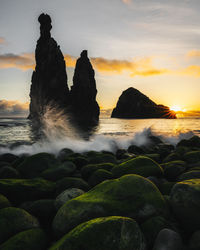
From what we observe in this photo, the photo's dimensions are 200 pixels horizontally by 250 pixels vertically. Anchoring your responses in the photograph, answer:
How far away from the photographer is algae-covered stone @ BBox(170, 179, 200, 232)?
2590 millimetres

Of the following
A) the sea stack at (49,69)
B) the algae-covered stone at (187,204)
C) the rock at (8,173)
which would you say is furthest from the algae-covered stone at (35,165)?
the sea stack at (49,69)

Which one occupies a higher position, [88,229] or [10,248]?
[88,229]

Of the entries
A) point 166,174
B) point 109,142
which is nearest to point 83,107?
point 109,142

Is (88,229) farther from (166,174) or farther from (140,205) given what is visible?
(166,174)

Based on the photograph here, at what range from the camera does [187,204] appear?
8.70 feet

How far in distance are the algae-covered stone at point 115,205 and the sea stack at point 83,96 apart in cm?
8118

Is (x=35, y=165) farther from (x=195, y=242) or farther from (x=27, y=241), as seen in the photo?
(x=195, y=242)

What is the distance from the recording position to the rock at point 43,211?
333 cm

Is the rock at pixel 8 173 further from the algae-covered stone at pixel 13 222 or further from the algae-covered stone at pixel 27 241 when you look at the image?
the algae-covered stone at pixel 27 241

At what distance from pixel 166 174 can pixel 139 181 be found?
200cm

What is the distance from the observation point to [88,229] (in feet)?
7.02

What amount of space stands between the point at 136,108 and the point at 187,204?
480 feet

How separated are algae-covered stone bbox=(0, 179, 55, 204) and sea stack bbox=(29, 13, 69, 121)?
75676 mm

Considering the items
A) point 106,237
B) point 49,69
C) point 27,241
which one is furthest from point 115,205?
point 49,69
